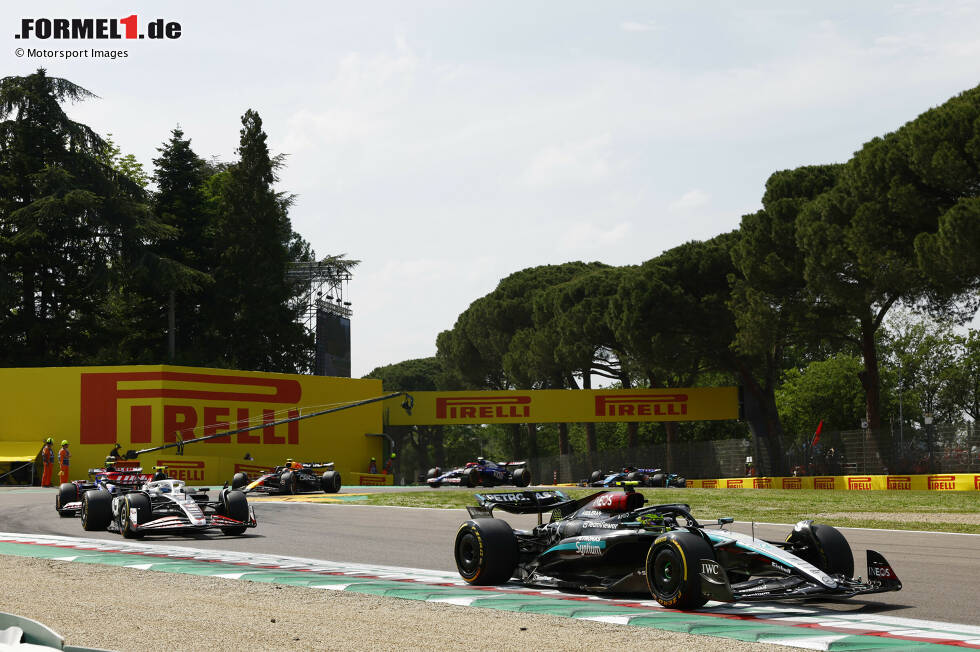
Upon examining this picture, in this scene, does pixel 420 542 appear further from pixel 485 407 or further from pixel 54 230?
pixel 54 230

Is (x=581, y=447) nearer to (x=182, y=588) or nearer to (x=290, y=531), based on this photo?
(x=290, y=531)

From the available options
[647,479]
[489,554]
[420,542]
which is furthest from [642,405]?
[489,554]

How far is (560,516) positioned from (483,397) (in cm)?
4124

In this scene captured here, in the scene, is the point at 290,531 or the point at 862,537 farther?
the point at 290,531

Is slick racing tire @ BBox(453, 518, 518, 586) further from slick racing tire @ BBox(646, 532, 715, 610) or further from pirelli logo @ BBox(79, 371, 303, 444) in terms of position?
pirelli logo @ BBox(79, 371, 303, 444)

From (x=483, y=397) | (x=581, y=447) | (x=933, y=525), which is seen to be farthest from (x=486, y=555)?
(x=581, y=447)

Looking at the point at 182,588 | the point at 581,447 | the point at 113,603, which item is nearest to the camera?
the point at 113,603

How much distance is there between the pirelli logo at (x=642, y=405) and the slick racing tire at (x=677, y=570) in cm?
4284

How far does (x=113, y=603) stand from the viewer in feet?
27.4

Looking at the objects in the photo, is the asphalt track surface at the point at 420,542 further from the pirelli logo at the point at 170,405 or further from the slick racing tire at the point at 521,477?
the pirelli logo at the point at 170,405

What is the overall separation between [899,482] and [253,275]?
3442cm

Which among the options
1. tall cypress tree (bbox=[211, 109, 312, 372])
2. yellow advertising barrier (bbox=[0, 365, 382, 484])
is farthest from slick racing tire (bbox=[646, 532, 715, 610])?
tall cypress tree (bbox=[211, 109, 312, 372])

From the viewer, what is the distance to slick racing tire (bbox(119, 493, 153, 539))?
15.2m

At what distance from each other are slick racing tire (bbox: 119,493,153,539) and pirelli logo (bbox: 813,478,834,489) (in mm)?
28074
